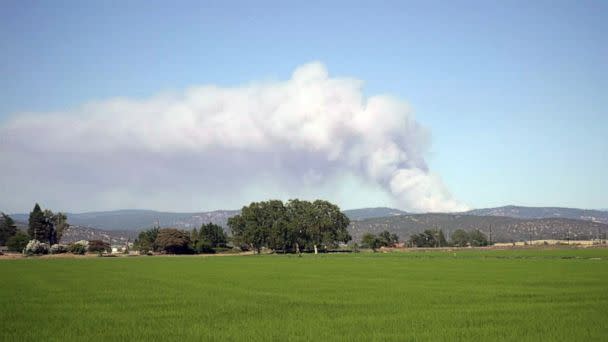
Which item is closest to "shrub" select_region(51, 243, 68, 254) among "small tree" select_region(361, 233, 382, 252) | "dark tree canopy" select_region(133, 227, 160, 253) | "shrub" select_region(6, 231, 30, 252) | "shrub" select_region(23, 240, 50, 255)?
"shrub" select_region(23, 240, 50, 255)

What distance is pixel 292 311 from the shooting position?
30.5 m

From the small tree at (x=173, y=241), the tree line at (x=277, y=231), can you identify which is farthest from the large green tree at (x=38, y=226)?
the small tree at (x=173, y=241)

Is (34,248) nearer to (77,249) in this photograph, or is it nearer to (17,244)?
(77,249)

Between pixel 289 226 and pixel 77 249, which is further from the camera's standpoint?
pixel 289 226

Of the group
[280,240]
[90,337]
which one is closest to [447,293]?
[90,337]

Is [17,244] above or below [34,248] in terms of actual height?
above

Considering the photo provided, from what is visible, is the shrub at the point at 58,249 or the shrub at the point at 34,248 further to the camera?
the shrub at the point at 58,249

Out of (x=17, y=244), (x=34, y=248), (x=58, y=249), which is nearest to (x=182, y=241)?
(x=58, y=249)

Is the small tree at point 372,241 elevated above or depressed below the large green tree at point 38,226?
below

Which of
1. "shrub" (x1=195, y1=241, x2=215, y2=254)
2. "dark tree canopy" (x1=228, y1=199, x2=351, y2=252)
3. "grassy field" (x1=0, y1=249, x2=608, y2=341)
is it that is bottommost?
"grassy field" (x1=0, y1=249, x2=608, y2=341)

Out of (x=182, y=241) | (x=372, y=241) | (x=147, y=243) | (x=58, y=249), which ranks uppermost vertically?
(x=182, y=241)

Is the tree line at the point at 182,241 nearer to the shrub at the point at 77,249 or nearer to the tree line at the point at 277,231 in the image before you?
the tree line at the point at 277,231

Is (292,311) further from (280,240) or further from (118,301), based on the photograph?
(280,240)

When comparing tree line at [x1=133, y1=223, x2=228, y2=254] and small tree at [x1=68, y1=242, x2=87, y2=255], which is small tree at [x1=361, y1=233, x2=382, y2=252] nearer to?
tree line at [x1=133, y1=223, x2=228, y2=254]
